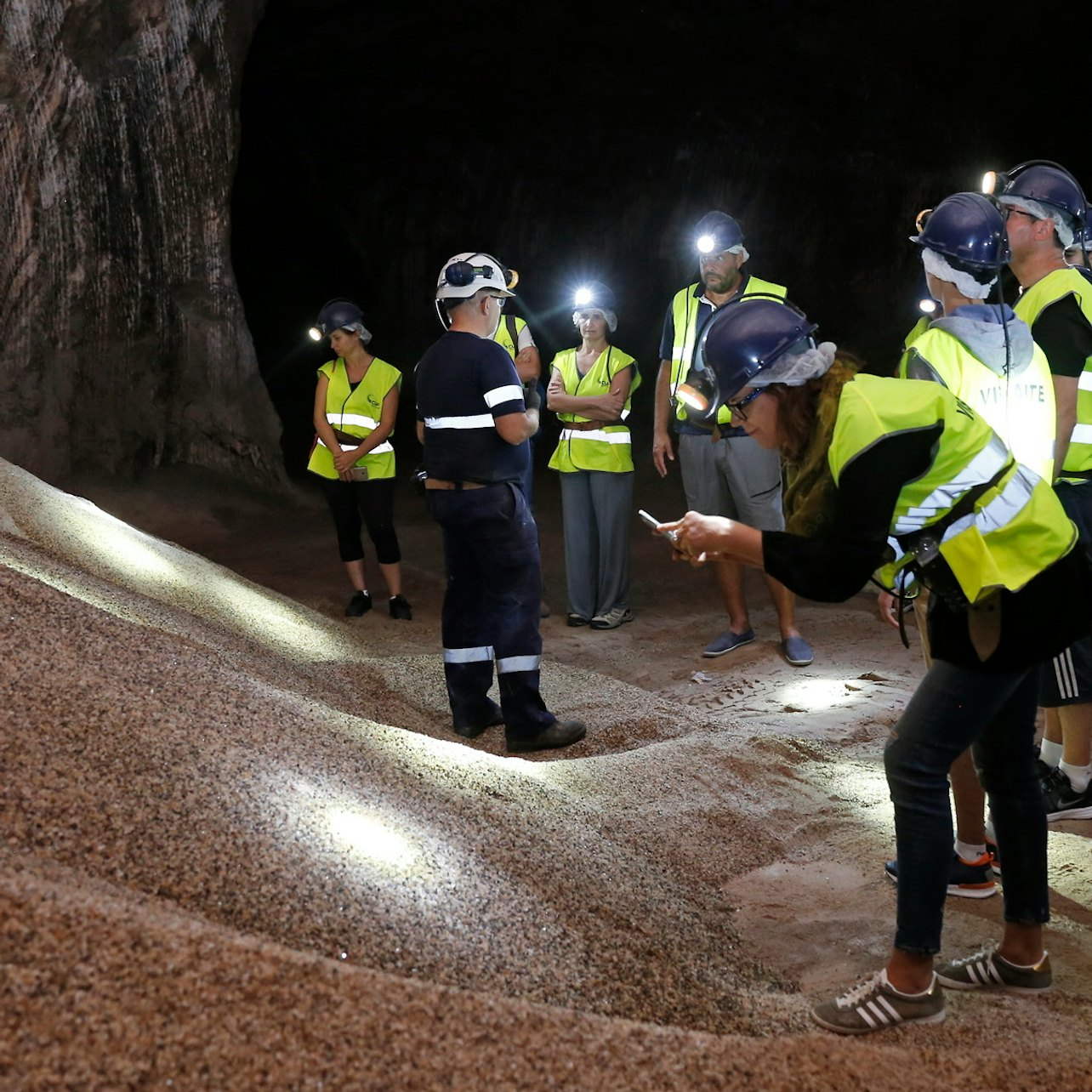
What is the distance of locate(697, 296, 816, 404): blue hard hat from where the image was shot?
7.63 ft

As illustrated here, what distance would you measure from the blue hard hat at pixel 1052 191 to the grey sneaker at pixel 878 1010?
2.52m

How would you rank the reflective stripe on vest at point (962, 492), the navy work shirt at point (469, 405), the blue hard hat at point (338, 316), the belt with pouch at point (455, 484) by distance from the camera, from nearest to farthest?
the reflective stripe on vest at point (962, 492) < the navy work shirt at point (469, 405) < the belt with pouch at point (455, 484) < the blue hard hat at point (338, 316)

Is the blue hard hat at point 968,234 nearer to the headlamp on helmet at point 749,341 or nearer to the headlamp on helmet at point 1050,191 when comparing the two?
the headlamp on helmet at point 1050,191

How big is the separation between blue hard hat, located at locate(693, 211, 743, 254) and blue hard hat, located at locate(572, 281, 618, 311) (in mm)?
1116

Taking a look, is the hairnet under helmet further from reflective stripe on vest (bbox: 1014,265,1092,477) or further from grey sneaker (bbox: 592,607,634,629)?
grey sneaker (bbox: 592,607,634,629)

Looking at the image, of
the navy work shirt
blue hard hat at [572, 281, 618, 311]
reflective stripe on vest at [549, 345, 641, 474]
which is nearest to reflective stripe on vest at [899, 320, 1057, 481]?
the navy work shirt

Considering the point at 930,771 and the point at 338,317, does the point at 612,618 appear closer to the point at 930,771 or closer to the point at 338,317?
the point at 338,317

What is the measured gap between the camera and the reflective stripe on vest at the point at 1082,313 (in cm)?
356

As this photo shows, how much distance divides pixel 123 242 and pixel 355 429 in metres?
3.76

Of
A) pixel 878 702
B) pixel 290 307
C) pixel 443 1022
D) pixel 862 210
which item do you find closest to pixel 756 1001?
pixel 443 1022

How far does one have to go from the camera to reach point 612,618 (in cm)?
687

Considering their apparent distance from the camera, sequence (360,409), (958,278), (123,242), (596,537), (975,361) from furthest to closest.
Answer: (123,242) → (596,537) → (360,409) → (958,278) → (975,361)

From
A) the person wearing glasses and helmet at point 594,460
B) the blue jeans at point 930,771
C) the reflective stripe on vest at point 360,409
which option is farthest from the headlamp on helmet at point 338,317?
the blue jeans at point 930,771

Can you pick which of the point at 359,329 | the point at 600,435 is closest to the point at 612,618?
the point at 600,435
